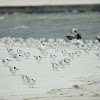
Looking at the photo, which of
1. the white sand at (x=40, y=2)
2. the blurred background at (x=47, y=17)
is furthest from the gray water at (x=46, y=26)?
the white sand at (x=40, y=2)

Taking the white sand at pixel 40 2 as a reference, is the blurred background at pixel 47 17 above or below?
below

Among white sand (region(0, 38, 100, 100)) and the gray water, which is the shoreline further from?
white sand (region(0, 38, 100, 100))

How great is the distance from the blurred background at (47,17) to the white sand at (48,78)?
43.8 feet

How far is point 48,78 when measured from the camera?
13805 millimetres

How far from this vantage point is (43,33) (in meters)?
31.0

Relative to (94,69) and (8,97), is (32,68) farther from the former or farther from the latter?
(8,97)

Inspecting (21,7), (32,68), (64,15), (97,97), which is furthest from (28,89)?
(21,7)

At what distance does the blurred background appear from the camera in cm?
→ 3275

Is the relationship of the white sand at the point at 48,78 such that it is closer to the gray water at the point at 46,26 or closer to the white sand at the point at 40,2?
the gray water at the point at 46,26

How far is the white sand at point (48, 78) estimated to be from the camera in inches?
447

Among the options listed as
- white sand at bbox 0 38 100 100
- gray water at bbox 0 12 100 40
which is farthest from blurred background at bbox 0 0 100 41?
white sand at bbox 0 38 100 100

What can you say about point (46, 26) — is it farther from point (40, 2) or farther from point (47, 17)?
point (40, 2)

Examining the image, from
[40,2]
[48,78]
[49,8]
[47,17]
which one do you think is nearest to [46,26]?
[47,17]

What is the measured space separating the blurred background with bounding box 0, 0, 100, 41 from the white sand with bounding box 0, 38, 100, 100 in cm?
1335
